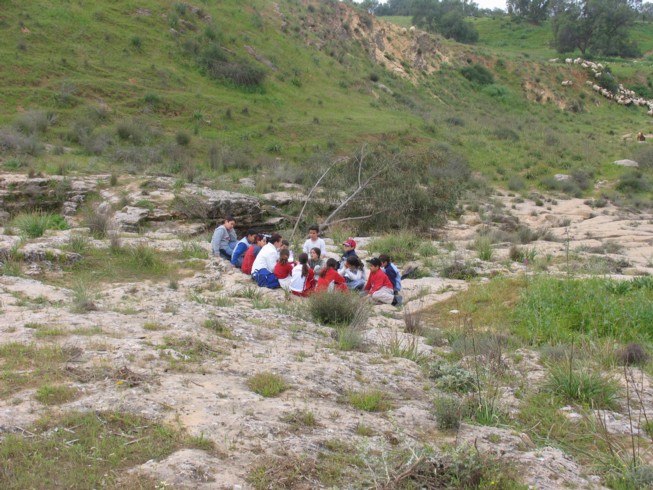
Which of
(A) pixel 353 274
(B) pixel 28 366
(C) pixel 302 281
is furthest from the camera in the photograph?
(A) pixel 353 274

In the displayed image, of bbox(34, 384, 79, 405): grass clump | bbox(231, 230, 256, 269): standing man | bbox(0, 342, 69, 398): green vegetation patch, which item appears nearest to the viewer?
bbox(34, 384, 79, 405): grass clump

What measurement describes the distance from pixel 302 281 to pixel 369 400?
4.42m

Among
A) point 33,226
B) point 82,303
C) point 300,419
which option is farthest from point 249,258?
point 300,419

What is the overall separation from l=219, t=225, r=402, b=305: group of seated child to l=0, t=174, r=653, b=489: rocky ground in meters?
0.31

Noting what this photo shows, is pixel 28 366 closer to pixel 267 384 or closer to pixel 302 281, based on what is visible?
pixel 267 384

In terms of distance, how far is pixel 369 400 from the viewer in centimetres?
443

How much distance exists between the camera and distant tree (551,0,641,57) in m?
59.4

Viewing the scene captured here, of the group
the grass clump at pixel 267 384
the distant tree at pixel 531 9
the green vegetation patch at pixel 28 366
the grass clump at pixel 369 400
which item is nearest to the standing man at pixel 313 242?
the grass clump at pixel 267 384

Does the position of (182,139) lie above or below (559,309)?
above

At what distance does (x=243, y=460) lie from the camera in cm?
335

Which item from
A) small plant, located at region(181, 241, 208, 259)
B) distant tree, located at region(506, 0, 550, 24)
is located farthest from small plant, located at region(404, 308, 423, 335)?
distant tree, located at region(506, 0, 550, 24)

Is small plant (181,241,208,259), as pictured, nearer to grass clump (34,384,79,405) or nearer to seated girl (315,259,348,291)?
seated girl (315,259,348,291)

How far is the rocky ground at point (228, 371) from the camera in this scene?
3.55 meters

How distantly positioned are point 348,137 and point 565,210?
9.28m
